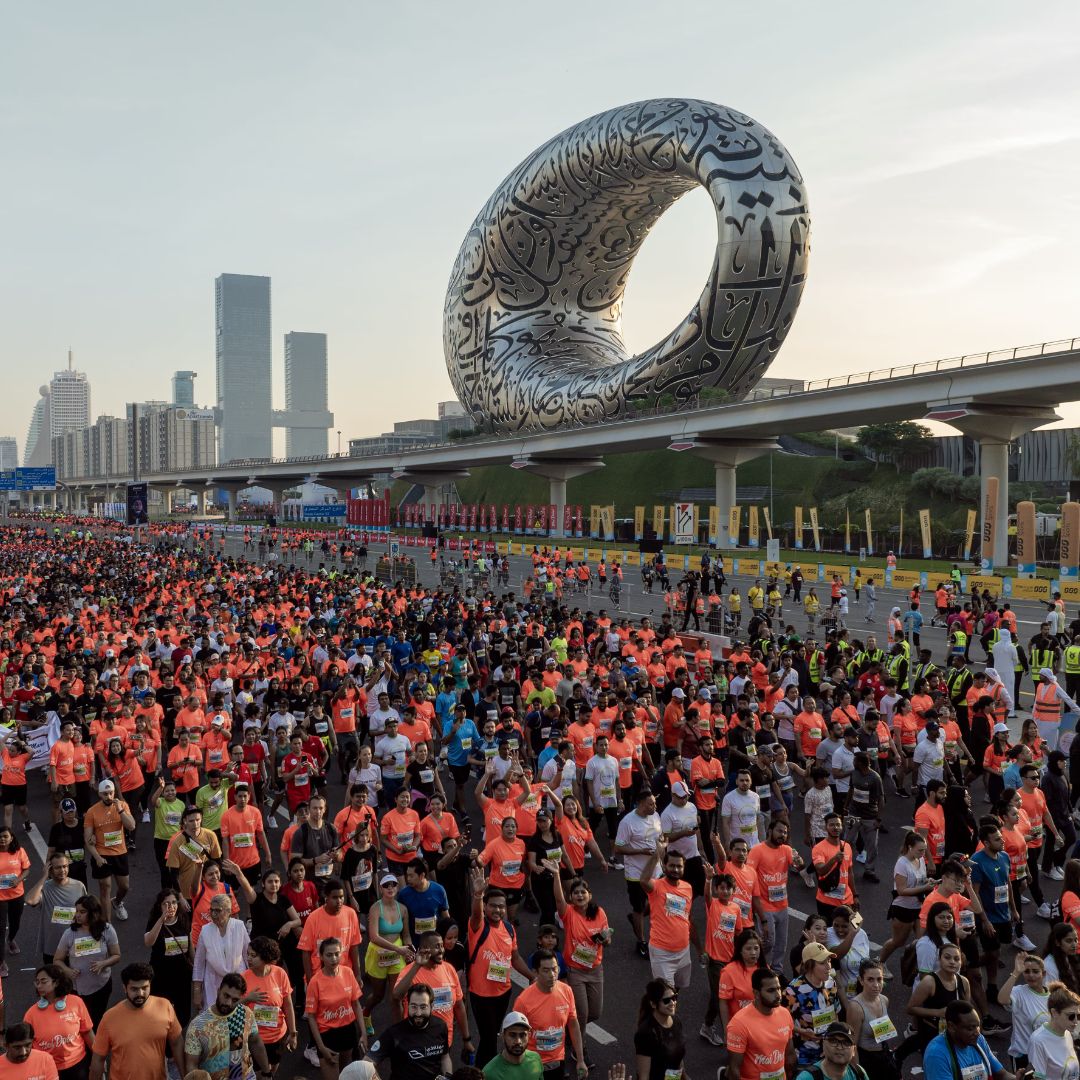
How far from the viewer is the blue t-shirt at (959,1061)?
523cm

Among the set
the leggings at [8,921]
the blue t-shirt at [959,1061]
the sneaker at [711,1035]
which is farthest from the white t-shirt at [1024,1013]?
the leggings at [8,921]

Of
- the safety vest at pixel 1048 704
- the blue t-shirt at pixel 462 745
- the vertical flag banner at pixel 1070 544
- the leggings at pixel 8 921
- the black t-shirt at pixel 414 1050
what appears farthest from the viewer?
the vertical flag banner at pixel 1070 544

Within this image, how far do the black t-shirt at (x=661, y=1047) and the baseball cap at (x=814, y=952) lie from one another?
33.0 inches

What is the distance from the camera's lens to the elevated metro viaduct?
1572 inches

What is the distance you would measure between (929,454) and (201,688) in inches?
2693

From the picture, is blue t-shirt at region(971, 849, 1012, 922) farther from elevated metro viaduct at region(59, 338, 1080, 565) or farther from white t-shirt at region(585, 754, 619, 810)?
elevated metro viaduct at region(59, 338, 1080, 565)

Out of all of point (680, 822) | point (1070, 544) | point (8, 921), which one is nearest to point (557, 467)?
point (1070, 544)

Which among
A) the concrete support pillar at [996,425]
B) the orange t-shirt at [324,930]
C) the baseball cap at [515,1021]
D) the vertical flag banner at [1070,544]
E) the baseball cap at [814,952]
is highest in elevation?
the concrete support pillar at [996,425]

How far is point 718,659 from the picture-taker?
18000mm

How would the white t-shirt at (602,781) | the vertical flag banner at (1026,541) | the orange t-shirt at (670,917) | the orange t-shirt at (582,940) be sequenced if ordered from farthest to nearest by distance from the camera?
the vertical flag banner at (1026,541)
the white t-shirt at (602,781)
the orange t-shirt at (670,917)
the orange t-shirt at (582,940)

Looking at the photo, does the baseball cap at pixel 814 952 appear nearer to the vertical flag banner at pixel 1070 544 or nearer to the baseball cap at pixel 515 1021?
the baseball cap at pixel 515 1021

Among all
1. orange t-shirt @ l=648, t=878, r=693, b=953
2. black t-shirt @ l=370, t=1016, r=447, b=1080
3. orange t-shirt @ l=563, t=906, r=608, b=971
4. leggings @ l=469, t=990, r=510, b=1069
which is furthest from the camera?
orange t-shirt @ l=648, t=878, r=693, b=953

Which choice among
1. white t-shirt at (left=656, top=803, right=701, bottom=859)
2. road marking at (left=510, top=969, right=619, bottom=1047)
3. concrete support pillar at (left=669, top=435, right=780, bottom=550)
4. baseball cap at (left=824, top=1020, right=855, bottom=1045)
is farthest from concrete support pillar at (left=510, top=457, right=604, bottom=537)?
baseball cap at (left=824, top=1020, right=855, bottom=1045)

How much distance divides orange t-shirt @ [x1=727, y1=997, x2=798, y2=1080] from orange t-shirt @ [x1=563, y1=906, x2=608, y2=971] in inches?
46.6
